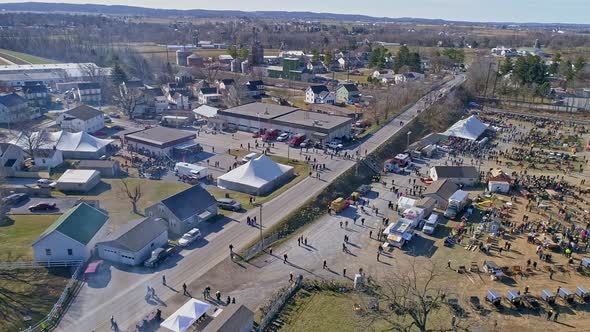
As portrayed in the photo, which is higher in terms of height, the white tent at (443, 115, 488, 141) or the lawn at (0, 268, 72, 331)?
the white tent at (443, 115, 488, 141)

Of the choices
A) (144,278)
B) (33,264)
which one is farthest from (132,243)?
(33,264)

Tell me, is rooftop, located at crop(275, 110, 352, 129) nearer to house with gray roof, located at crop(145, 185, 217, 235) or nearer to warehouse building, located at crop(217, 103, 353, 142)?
warehouse building, located at crop(217, 103, 353, 142)

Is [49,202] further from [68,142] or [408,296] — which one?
[408,296]

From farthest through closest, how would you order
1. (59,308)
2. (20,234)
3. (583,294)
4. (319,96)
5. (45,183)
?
1. (319,96)
2. (45,183)
3. (20,234)
4. (583,294)
5. (59,308)

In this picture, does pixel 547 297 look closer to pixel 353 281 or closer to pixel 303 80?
pixel 353 281

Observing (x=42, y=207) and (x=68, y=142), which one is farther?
→ (x=68, y=142)

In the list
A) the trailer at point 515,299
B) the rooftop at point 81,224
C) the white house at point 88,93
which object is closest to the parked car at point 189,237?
the rooftop at point 81,224

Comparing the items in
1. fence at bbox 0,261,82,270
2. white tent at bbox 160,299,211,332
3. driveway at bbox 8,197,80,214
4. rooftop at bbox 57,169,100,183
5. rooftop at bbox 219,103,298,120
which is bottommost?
driveway at bbox 8,197,80,214

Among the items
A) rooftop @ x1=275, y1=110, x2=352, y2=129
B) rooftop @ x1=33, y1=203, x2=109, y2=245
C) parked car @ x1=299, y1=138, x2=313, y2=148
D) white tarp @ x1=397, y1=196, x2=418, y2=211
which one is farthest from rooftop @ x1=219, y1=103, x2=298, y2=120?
rooftop @ x1=33, y1=203, x2=109, y2=245

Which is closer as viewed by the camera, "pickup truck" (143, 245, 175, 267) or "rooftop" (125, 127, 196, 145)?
"pickup truck" (143, 245, 175, 267)
